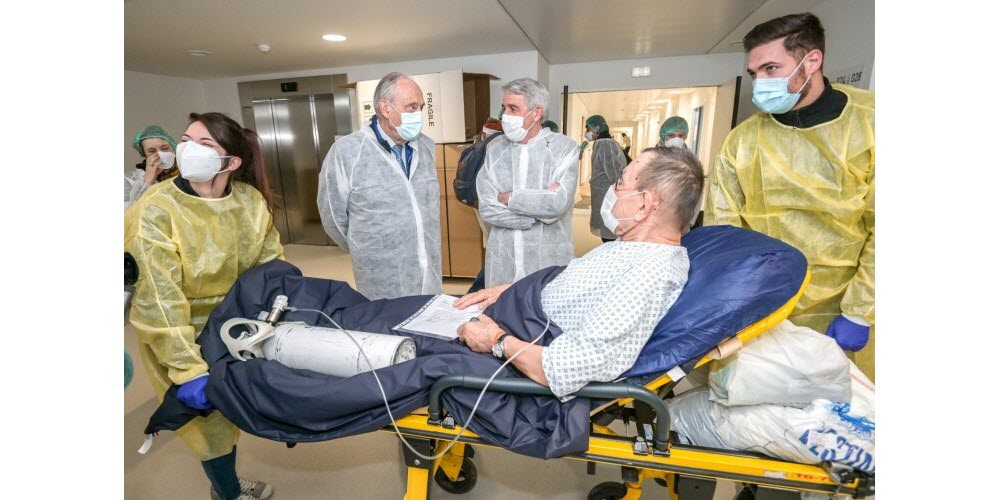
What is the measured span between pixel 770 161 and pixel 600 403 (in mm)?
1044

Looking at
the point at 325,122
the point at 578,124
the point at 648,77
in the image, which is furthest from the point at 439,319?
the point at 578,124

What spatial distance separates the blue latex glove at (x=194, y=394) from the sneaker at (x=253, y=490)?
26.1 inches

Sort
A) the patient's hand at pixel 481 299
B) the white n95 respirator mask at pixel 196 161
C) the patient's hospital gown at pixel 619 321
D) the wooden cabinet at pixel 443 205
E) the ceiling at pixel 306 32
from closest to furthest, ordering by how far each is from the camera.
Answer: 1. the patient's hospital gown at pixel 619 321
2. the white n95 respirator mask at pixel 196 161
3. the patient's hand at pixel 481 299
4. the ceiling at pixel 306 32
5. the wooden cabinet at pixel 443 205

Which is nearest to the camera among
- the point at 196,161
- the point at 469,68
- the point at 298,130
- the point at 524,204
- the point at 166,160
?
the point at 196,161

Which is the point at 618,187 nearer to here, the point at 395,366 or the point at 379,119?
the point at 395,366

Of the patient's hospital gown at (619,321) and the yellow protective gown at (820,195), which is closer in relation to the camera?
the patient's hospital gown at (619,321)

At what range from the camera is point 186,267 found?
4.14ft

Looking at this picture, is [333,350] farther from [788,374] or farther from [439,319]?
[788,374]

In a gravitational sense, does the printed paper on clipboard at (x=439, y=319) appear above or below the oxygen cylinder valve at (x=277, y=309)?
below

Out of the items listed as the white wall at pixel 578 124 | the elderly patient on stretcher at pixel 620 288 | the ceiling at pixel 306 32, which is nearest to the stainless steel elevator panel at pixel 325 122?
the ceiling at pixel 306 32

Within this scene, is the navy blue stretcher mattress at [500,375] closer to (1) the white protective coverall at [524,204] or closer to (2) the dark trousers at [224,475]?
(2) the dark trousers at [224,475]

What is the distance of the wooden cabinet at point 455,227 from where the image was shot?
13.7 ft

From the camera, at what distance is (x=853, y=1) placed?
2.85m

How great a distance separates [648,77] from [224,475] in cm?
534
